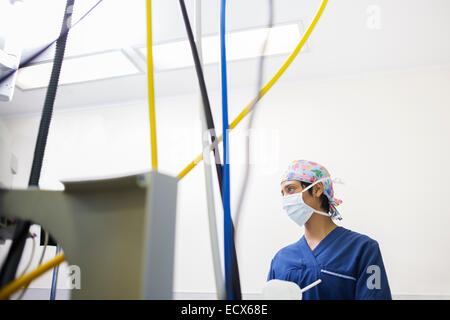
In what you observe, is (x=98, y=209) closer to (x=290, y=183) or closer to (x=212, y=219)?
(x=212, y=219)

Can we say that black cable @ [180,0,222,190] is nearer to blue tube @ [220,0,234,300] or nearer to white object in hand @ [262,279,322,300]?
blue tube @ [220,0,234,300]

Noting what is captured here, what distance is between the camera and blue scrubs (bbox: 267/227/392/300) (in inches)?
39.3

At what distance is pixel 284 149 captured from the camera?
80.0 inches

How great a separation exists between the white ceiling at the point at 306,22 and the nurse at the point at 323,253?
2.15 feet

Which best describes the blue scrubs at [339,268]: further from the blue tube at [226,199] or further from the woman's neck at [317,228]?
the blue tube at [226,199]

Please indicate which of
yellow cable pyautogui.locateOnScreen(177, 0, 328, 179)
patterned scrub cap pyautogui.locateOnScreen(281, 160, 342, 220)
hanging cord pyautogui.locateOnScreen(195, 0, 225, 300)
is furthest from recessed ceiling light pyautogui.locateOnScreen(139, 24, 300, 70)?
hanging cord pyautogui.locateOnScreen(195, 0, 225, 300)

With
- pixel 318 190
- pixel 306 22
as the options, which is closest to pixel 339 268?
pixel 318 190

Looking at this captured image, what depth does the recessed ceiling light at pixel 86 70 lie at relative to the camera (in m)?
1.90

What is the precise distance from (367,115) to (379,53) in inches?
13.4

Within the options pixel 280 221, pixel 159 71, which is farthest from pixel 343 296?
pixel 159 71

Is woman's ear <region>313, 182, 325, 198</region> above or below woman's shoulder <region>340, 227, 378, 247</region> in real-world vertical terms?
above

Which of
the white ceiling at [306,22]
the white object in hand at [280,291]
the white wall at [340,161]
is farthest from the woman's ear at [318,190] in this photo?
the white object in hand at [280,291]

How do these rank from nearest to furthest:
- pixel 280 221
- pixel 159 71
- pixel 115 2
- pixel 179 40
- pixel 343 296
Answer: pixel 343 296 < pixel 115 2 < pixel 179 40 < pixel 280 221 < pixel 159 71
